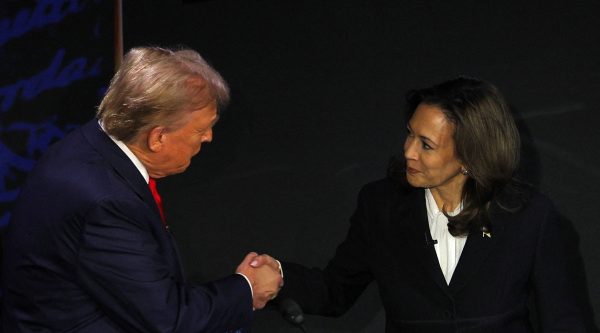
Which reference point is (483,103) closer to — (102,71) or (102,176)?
(102,176)

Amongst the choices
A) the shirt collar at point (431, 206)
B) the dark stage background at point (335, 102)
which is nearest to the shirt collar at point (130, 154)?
the shirt collar at point (431, 206)

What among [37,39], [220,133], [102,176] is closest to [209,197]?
[220,133]

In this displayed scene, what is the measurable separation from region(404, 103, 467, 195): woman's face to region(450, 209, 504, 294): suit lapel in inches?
6.9

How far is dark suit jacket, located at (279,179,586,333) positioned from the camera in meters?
2.23

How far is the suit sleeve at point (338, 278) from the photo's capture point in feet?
8.09

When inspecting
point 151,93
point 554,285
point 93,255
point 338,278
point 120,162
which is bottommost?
point 338,278

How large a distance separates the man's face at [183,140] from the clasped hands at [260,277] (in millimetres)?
332

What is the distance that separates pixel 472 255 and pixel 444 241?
0.11m

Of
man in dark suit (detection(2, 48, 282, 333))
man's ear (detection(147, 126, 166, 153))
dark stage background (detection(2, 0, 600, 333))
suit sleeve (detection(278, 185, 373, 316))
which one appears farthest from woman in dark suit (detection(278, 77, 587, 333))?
man's ear (detection(147, 126, 166, 153))

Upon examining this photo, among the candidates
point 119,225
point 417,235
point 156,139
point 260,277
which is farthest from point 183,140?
point 417,235

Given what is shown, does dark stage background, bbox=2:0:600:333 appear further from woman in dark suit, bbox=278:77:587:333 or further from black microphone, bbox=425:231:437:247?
black microphone, bbox=425:231:437:247

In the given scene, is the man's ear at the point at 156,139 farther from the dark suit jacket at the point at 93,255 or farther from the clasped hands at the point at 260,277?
the clasped hands at the point at 260,277

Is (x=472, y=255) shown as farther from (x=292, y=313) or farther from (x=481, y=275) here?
(x=292, y=313)

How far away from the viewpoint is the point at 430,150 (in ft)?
7.30
